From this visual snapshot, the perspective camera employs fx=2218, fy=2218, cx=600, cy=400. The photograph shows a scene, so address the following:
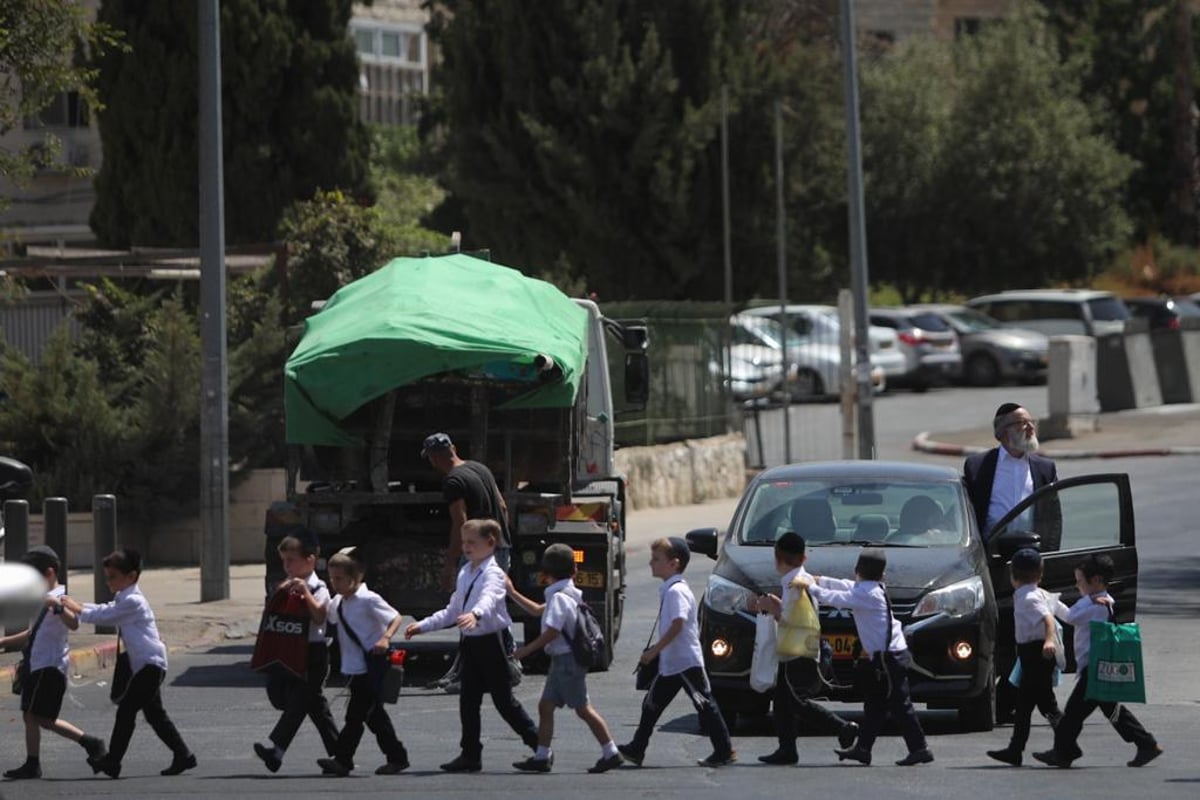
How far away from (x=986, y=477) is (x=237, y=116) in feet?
63.8

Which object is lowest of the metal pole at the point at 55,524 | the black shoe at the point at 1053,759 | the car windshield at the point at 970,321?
the black shoe at the point at 1053,759

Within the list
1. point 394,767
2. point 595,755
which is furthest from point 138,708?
point 595,755

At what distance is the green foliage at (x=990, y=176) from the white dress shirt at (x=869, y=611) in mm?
43828

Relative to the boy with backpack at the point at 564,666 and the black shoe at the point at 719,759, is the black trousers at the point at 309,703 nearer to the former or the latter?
the boy with backpack at the point at 564,666

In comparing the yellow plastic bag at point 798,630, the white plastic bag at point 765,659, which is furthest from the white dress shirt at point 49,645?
the yellow plastic bag at point 798,630

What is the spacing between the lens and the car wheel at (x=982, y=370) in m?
44.6

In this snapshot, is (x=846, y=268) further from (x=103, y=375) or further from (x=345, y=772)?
Result: (x=345, y=772)

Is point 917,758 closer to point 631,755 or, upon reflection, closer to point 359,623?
point 631,755

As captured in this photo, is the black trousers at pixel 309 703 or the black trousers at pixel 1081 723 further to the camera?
the black trousers at pixel 1081 723

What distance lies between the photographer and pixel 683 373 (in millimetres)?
28234

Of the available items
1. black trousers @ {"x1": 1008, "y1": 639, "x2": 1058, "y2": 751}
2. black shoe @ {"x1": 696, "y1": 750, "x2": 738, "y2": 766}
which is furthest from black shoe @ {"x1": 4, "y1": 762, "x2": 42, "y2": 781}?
black trousers @ {"x1": 1008, "y1": 639, "x2": 1058, "y2": 751}

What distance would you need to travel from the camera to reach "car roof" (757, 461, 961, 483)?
1301 centimetres

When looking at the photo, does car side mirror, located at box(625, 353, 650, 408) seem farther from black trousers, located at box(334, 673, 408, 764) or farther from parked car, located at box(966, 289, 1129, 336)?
parked car, located at box(966, 289, 1129, 336)

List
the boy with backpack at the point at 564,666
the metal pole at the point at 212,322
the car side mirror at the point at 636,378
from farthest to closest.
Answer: the metal pole at the point at 212,322, the car side mirror at the point at 636,378, the boy with backpack at the point at 564,666
